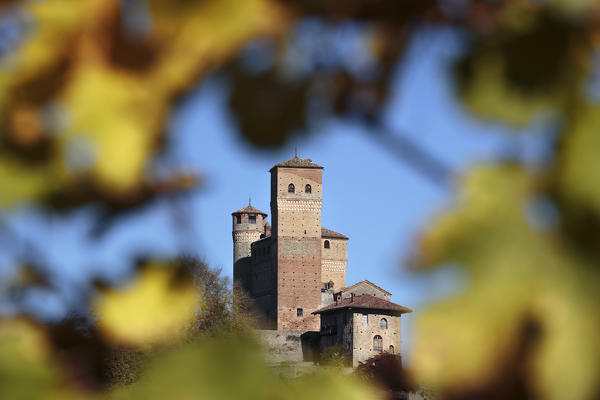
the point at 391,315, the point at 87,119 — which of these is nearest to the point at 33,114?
the point at 87,119

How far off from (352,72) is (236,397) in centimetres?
25

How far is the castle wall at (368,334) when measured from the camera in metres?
33.5

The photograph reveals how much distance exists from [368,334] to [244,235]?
11889 millimetres

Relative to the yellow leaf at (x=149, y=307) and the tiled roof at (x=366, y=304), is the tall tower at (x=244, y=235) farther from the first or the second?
the yellow leaf at (x=149, y=307)

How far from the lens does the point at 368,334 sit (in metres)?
33.8

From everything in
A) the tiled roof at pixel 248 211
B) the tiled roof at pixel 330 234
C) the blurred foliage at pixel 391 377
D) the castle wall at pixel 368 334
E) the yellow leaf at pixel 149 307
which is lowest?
the castle wall at pixel 368 334

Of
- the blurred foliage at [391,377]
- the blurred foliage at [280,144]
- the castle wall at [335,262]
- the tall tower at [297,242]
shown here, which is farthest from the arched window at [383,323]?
the blurred foliage at [280,144]

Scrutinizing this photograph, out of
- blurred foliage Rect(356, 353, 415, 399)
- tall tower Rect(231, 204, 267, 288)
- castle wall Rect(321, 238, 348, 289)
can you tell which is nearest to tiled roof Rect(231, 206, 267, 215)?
tall tower Rect(231, 204, 267, 288)

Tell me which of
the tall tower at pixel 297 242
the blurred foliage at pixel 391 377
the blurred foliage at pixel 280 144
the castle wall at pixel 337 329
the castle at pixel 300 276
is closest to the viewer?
the blurred foliage at pixel 280 144

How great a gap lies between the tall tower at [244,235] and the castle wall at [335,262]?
398cm

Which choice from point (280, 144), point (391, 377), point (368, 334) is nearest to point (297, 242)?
point (368, 334)

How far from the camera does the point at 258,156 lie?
0.47 m

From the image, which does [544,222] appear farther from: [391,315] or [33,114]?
[391,315]

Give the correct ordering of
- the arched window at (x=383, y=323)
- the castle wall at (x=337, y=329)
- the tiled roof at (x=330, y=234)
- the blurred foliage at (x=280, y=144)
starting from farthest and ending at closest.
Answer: the tiled roof at (x=330, y=234)
the arched window at (x=383, y=323)
the castle wall at (x=337, y=329)
the blurred foliage at (x=280, y=144)
